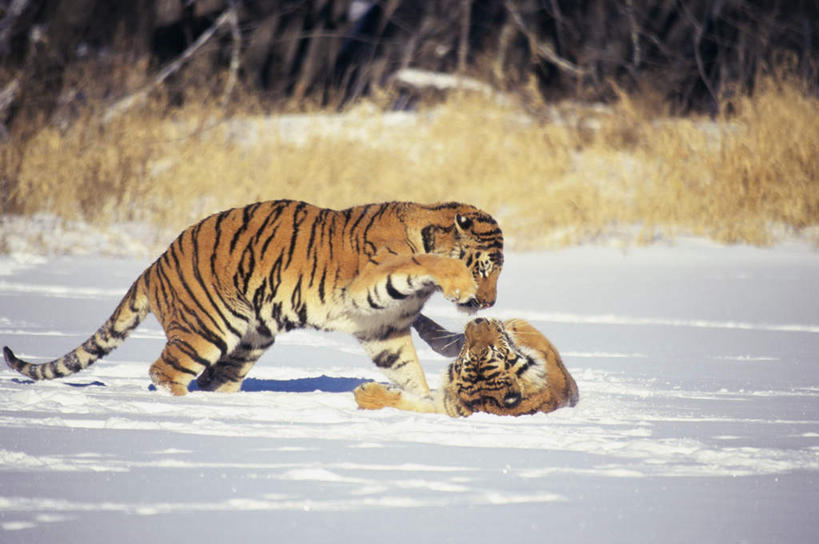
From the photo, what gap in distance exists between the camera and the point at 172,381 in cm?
480

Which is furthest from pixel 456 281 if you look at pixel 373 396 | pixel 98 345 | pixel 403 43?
pixel 403 43

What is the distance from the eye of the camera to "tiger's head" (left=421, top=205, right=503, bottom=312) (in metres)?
4.85

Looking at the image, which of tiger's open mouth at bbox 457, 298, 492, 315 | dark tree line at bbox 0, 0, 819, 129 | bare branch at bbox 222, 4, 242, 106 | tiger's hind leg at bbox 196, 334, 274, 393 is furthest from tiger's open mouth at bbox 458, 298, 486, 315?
bare branch at bbox 222, 4, 242, 106

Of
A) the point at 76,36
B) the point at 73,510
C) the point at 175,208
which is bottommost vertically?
the point at 73,510

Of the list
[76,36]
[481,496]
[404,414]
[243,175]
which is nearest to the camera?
[481,496]

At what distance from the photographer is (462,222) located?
483cm

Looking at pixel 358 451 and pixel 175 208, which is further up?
pixel 175 208

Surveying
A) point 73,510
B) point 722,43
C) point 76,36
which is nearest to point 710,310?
point 73,510

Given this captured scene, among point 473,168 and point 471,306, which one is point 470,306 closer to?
point 471,306

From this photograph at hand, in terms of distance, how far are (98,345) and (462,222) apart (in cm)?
172

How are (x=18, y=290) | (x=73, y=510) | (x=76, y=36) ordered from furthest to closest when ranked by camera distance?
1. (x=76, y=36)
2. (x=18, y=290)
3. (x=73, y=510)

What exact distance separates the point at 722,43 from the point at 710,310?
9.08 meters

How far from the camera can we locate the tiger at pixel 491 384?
453 cm

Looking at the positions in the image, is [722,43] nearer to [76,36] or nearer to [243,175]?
[243,175]
